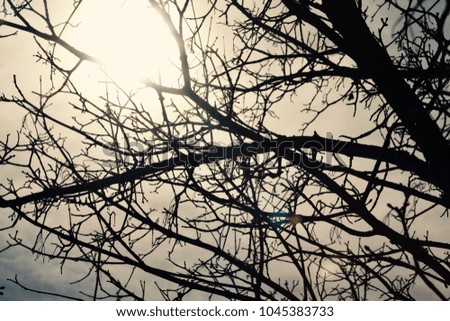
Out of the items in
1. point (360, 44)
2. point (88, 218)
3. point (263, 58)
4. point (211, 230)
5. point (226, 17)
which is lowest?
point (211, 230)

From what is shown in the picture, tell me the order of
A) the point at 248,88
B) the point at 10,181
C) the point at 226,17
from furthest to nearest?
the point at 226,17
the point at 248,88
the point at 10,181

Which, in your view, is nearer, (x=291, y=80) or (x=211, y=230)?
(x=211, y=230)

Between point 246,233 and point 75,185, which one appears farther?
point 75,185

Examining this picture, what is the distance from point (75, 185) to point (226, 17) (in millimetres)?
2219

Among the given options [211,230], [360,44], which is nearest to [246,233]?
[211,230]

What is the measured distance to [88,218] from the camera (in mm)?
2986

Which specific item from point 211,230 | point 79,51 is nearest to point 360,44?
point 211,230

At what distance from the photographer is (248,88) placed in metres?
3.83

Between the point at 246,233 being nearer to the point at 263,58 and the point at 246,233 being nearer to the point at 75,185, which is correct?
the point at 75,185

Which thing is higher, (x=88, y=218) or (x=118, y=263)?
(x=88, y=218)

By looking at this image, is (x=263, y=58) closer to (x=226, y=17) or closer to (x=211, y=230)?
(x=226, y=17)

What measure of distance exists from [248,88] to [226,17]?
810 millimetres

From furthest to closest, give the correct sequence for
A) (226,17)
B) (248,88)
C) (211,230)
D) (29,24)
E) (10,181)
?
(226,17) → (248,88) → (10,181) → (211,230) → (29,24)
